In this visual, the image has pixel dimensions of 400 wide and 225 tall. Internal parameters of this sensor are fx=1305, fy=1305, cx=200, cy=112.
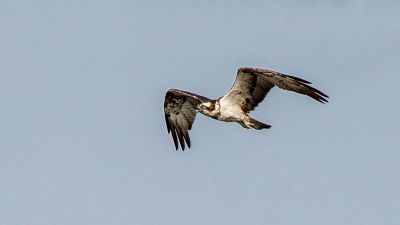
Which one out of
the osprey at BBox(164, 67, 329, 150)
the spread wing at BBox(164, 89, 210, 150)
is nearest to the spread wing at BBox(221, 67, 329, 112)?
the osprey at BBox(164, 67, 329, 150)

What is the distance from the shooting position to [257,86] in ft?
156

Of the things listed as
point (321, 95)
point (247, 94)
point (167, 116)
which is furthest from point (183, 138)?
point (321, 95)

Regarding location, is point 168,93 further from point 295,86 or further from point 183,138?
point 295,86

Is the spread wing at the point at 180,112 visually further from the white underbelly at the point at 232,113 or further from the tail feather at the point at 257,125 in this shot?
the tail feather at the point at 257,125

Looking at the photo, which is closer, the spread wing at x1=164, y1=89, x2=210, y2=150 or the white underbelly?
the white underbelly

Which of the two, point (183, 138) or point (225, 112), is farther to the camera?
point (183, 138)

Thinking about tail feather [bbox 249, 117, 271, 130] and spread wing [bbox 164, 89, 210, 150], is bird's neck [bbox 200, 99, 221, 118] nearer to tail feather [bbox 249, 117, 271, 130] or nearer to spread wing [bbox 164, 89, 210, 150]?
spread wing [bbox 164, 89, 210, 150]

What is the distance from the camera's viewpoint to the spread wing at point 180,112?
5022cm


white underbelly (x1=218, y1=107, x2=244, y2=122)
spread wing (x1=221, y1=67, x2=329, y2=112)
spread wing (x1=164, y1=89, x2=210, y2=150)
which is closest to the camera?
spread wing (x1=221, y1=67, x2=329, y2=112)

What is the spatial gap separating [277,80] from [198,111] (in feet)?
13.9

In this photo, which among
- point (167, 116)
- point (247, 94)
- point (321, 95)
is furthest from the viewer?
point (167, 116)

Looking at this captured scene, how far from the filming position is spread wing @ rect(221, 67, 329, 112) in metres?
45.6

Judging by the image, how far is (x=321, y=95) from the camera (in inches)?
1768

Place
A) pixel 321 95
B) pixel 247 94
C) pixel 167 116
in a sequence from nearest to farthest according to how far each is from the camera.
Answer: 1. pixel 321 95
2. pixel 247 94
3. pixel 167 116
